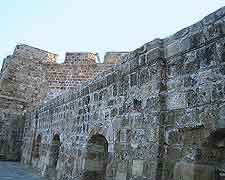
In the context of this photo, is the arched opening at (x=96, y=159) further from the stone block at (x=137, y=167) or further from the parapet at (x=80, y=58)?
the parapet at (x=80, y=58)

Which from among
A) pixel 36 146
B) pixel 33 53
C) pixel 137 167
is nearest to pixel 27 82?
pixel 33 53

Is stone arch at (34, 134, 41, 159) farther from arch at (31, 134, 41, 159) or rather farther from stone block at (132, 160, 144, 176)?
stone block at (132, 160, 144, 176)

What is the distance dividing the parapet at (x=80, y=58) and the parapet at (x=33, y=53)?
160 cm

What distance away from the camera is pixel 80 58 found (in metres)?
14.4

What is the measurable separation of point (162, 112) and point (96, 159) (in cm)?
243

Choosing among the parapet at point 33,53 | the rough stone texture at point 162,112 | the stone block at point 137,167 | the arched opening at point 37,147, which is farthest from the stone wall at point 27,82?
the stone block at point 137,167

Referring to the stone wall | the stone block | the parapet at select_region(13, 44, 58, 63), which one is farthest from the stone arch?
the stone block

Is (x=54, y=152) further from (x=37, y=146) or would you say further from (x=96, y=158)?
(x=96, y=158)

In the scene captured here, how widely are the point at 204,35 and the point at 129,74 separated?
1500 millimetres

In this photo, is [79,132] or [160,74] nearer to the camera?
[160,74]

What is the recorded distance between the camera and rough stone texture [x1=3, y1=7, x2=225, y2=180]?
2.59 meters

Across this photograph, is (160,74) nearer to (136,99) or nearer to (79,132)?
(136,99)

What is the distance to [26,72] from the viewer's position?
48.5 ft

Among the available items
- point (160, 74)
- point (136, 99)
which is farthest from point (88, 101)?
point (160, 74)
